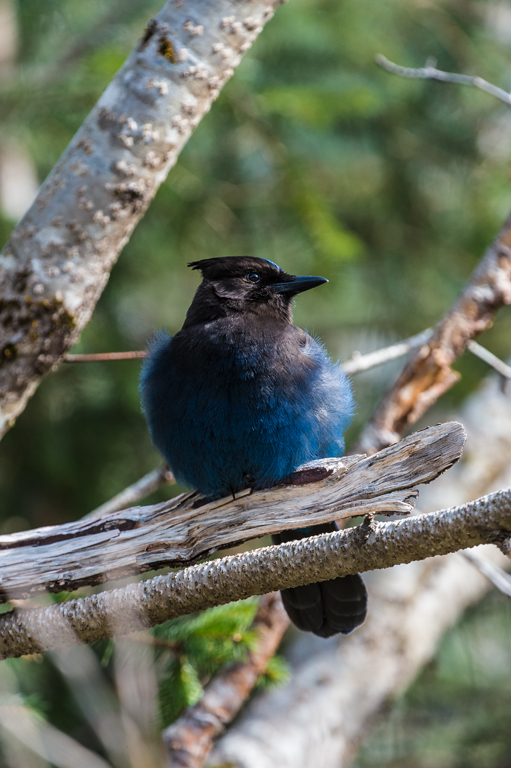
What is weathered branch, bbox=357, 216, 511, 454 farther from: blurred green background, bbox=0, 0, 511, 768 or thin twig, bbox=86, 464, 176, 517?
blurred green background, bbox=0, 0, 511, 768

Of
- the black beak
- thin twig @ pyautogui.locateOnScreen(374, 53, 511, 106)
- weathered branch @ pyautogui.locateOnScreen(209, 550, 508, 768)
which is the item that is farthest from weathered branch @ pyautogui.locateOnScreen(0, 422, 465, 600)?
thin twig @ pyautogui.locateOnScreen(374, 53, 511, 106)

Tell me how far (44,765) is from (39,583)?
2.31 m

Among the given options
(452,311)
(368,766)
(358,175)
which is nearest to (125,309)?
(358,175)

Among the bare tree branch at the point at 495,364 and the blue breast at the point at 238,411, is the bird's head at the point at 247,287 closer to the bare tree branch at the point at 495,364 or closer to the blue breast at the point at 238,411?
the blue breast at the point at 238,411

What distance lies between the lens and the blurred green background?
5480 mm

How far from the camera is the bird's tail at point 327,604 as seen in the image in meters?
3.97

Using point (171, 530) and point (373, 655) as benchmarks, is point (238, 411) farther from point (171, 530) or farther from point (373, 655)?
point (373, 655)

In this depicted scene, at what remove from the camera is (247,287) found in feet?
13.6

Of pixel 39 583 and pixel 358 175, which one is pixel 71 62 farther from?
pixel 39 583

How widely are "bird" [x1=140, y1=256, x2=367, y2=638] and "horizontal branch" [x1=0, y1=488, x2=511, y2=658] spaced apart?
827 millimetres

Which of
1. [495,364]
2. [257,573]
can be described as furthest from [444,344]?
[257,573]

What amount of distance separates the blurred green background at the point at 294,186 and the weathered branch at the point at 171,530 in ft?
8.13

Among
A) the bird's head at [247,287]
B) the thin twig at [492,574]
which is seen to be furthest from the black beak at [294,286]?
the thin twig at [492,574]

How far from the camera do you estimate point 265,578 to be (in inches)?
101
